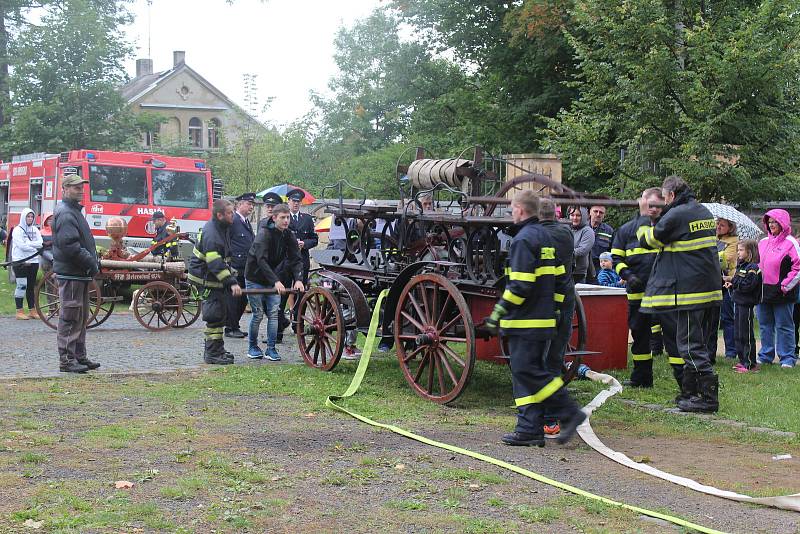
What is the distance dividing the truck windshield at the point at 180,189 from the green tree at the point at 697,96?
789cm

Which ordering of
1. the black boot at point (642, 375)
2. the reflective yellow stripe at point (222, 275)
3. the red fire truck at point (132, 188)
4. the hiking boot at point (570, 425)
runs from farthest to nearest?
the red fire truck at point (132, 188), the reflective yellow stripe at point (222, 275), the black boot at point (642, 375), the hiking boot at point (570, 425)

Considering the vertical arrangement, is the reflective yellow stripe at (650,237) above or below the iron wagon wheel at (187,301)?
above

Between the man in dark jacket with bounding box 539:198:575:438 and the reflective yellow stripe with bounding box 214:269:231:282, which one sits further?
the reflective yellow stripe with bounding box 214:269:231:282

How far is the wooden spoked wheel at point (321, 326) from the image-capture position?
1003 centimetres

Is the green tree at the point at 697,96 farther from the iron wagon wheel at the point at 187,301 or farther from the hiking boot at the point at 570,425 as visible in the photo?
the hiking boot at the point at 570,425

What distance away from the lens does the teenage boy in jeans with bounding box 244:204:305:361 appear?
11.1 meters

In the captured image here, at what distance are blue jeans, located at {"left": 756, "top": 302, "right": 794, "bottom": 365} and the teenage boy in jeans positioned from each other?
534 centimetres

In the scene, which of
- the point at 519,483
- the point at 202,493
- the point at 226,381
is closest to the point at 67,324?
the point at 226,381

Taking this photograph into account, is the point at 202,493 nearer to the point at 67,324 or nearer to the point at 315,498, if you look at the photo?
the point at 315,498

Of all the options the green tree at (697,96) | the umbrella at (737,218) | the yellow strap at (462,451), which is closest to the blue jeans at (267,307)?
the yellow strap at (462,451)

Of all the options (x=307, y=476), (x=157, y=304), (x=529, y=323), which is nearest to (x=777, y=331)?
(x=529, y=323)

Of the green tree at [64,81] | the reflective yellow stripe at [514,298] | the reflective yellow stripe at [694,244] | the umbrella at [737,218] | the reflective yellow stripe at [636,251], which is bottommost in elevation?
the reflective yellow stripe at [514,298]

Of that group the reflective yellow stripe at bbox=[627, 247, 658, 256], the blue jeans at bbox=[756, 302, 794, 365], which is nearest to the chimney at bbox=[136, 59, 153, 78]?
the blue jeans at bbox=[756, 302, 794, 365]

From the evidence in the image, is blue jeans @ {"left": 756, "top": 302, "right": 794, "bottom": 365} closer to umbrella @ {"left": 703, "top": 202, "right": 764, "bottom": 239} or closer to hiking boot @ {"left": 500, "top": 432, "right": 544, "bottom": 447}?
umbrella @ {"left": 703, "top": 202, "right": 764, "bottom": 239}
